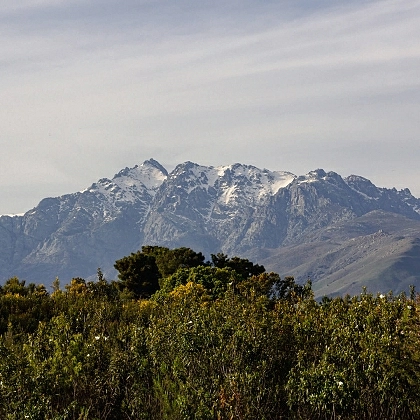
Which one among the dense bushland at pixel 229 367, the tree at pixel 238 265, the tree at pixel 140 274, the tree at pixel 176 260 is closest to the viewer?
the dense bushland at pixel 229 367

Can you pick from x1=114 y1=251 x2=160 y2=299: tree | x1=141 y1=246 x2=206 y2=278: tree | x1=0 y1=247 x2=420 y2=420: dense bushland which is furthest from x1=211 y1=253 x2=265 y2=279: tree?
x1=0 y1=247 x2=420 y2=420: dense bushland

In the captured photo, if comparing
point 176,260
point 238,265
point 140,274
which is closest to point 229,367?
point 176,260

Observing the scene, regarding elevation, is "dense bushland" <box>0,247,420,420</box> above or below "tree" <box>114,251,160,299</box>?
below

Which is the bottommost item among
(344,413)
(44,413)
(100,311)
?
(344,413)

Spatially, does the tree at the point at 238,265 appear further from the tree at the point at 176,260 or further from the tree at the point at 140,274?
the tree at the point at 140,274

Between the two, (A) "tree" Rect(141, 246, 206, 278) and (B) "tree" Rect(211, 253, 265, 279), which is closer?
(A) "tree" Rect(141, 246, 206, 278)

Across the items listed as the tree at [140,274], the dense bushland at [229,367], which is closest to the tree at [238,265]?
the tree at [140,274]

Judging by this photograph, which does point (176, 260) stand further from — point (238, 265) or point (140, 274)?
point (238, 265)

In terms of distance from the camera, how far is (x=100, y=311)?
21.1 meters

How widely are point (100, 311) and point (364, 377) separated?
911 centimetres

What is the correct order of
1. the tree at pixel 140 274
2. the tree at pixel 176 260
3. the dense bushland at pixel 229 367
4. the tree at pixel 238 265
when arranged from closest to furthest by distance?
the dense bushland at pixel 229 367
the tree at pixel 176 260
the tree at pixel 140 274
the tree at pixel 238 265

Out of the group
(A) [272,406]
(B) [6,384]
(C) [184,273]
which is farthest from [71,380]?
(C) [184,273]

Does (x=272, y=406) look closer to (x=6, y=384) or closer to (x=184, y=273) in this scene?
(x=6, y=384)

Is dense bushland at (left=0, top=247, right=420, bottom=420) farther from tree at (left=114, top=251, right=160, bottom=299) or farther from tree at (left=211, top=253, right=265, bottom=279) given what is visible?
tree at (left=211, top=253, right=265, bottom=279)
